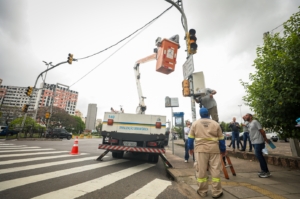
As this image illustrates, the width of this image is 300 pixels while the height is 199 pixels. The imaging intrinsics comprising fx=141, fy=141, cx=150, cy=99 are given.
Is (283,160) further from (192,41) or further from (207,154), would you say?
(192,41)

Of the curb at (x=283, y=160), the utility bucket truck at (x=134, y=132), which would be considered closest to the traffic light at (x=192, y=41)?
the utility bucket truck at (x=134, y=132)

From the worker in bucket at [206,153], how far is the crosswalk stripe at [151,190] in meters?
0.83

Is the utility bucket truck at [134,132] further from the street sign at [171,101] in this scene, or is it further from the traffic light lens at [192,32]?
the street sign at [171,101]

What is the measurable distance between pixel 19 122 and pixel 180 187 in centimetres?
2591

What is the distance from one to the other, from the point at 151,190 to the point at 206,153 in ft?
4.54

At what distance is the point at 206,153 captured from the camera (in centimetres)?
282

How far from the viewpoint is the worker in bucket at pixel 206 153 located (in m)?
2.63

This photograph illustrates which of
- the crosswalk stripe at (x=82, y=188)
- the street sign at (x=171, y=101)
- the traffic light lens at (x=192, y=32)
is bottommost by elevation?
the crosswalk stripe at (x=82, y=188)

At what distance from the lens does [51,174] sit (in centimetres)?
355

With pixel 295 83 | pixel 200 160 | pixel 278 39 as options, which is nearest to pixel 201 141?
pixel 200 160

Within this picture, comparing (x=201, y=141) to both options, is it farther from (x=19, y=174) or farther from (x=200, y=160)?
(x=19, y=174)

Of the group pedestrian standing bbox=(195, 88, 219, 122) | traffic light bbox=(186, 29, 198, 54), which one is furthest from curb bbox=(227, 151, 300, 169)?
traffic light bbox=(186, 29, 198, 54)

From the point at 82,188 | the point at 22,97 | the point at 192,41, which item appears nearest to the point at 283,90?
the point at 192,41

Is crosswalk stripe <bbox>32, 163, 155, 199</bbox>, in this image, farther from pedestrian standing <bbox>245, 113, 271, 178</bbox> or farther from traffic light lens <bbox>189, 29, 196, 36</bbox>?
traffic light lens <bbox>189, 29, 196, 36</bbox>
